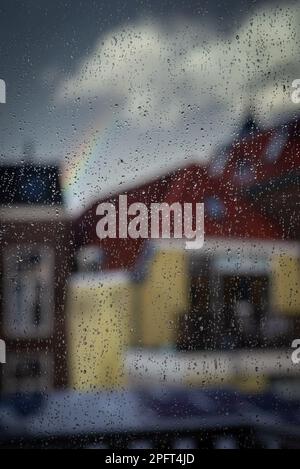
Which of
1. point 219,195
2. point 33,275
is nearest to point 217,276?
point 219,195

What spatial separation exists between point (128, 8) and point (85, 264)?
702mm

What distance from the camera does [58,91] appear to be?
1.69 m

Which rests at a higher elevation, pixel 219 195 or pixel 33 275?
pixel 219 195

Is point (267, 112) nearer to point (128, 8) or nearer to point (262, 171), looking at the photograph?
point (262, 171)

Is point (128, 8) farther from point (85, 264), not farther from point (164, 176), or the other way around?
point (85, 264)

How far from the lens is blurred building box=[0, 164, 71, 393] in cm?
165

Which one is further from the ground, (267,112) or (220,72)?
(220,72)

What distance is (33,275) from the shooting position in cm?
166

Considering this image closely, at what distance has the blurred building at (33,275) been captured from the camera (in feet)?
5.42

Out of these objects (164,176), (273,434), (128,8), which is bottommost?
(273,434)

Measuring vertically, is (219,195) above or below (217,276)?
above

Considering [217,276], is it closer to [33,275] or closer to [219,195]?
[219,195]

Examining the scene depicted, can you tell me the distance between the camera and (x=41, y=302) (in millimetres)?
1659

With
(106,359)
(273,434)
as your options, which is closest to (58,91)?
(106,359)
